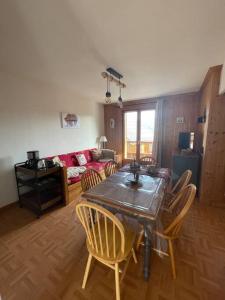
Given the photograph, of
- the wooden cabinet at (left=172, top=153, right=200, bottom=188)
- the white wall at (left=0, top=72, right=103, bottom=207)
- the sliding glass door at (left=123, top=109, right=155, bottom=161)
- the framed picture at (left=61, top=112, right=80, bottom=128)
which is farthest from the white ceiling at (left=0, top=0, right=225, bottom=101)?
the sliding glass door at (left=123, top=109, right=155, bottom=161)

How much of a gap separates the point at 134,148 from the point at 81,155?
6.87 feet

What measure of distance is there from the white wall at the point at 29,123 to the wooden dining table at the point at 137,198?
192 centimetres

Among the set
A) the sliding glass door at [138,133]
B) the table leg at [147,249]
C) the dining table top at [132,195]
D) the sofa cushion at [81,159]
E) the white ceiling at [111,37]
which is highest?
the white ceiling at [111,37]

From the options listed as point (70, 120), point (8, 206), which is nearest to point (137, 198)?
point (8, 206)

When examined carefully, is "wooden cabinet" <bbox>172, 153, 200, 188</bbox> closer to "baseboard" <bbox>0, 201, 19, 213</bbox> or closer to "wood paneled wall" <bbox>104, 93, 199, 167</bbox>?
"wood paneled wall" <bbox>104, 93, 199, 167</bbox>

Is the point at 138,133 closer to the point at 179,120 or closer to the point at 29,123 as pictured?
the point at 179,120

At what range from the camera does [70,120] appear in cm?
368

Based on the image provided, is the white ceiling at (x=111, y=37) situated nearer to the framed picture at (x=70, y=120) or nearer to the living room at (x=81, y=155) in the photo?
the living room at (x=81, y=155)

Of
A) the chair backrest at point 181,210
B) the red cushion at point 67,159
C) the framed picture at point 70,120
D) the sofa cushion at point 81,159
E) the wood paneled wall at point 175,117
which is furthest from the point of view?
the wood paneled wall at point 175,117

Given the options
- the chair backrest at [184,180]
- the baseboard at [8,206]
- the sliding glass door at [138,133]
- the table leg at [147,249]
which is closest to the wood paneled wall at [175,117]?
the sliding glass door at [138,133]

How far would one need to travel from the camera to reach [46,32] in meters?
1.44

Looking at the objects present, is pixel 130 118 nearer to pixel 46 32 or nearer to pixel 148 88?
pixel 148 88

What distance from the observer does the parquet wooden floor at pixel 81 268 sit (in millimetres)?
1194

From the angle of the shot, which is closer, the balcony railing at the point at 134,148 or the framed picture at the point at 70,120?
the framed picture at the point at 70,120
